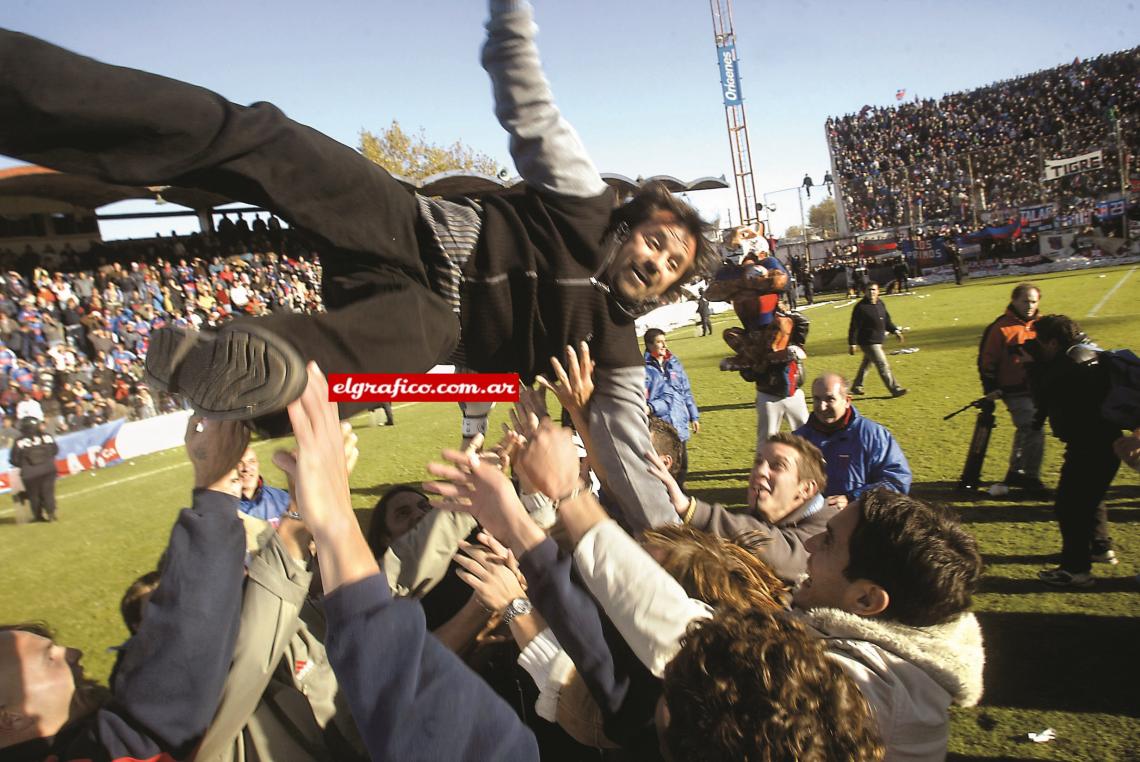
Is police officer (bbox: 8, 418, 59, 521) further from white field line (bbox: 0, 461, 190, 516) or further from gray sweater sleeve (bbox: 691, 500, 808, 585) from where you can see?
gray sweater sleeve (bbox: 691, 500, 808, 585)

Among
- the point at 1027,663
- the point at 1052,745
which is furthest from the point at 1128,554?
the point at 1052,745

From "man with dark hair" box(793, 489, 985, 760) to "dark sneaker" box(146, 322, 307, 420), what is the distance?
138 centimetres

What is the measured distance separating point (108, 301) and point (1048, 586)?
14.9 m

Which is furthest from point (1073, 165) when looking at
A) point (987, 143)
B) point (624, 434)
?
point (624, 434)

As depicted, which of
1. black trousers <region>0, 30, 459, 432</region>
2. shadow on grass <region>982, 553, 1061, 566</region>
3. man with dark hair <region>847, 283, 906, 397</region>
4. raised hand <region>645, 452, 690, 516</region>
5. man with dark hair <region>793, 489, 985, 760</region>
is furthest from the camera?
man with dark hair <region>847, 283, 906, 397</region>

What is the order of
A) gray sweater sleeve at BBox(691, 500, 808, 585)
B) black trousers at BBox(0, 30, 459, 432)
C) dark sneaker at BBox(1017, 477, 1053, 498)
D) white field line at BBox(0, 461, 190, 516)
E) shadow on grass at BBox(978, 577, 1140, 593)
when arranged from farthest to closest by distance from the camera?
white field line at BBox(0, 461, 190, 516) < dark sneaker at BBox(1017, 477, 1053, 498) < shadow on grass at BBox(978, 577, 1140, 593) < gray sweater sleeve at BBox(691, 500, 808, 585) < black trousers at BBox(0, 30, 459, 432)

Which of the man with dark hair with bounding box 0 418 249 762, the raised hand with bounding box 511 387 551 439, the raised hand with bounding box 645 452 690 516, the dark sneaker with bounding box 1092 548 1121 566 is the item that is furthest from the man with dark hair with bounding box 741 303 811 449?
the man with dark hair with bounding box 0 418 249 762

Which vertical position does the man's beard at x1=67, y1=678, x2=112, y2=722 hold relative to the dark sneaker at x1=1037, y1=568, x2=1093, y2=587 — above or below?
above

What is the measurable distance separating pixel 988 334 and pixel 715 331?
Answer: 581 inches

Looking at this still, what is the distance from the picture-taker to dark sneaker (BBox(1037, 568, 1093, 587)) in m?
4.19

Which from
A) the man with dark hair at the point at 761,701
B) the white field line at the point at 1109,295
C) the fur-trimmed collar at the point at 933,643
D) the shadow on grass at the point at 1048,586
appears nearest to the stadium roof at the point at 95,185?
the fur-trimmed collar at the point at 933,643

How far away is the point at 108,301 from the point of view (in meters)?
13.5

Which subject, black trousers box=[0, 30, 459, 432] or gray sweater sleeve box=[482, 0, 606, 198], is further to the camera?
gray sweater sleeve box=[482, 0, 606, 198]

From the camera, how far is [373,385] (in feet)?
4.82
